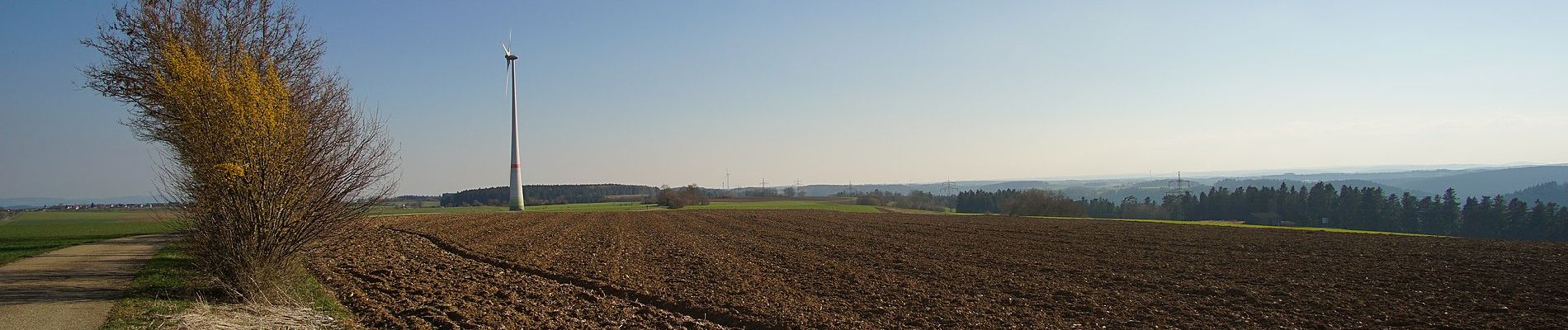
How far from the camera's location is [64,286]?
12.5 meters

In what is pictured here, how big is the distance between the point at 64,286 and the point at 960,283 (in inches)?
648

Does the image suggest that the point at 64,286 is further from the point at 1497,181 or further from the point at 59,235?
the point at 1497,181

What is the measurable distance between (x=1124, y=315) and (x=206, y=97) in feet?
47.7

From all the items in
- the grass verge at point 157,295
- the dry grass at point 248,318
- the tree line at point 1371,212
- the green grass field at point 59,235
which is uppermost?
the green grass field at point 59,235

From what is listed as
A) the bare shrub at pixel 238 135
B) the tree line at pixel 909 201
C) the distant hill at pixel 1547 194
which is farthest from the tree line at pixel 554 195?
the distant hill at pixel 1547 194

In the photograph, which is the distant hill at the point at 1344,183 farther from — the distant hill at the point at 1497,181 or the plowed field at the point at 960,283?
the plowed field at the point at 960,283

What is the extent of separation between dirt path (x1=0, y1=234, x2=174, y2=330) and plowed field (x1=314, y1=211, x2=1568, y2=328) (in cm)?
327

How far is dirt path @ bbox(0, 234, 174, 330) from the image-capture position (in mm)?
9500

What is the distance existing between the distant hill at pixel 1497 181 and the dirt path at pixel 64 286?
569 ft

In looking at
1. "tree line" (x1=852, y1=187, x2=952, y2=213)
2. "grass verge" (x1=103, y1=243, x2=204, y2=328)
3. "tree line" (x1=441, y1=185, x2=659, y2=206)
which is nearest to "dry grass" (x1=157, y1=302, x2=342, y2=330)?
"grass verge" (x1=103, y1=243, x2=204, y2=328)

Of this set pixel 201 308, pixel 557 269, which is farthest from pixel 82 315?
pixel 557 269

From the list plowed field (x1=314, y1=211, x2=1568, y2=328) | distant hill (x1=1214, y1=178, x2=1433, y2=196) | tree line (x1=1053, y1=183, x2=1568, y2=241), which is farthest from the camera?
distant hill (x1=1214, y1=178, x2=1433, y2=196)

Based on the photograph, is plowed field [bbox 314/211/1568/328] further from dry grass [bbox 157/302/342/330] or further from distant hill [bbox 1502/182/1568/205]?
distant hill [bbox 1502/182/1568/205]

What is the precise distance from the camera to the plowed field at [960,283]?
11.5 metres
